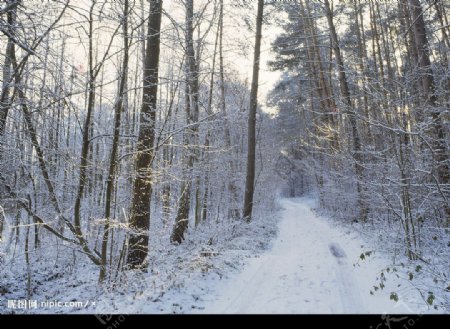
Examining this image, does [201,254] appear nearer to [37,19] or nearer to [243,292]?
[243,292]

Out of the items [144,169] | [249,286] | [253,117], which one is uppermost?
[253,117]

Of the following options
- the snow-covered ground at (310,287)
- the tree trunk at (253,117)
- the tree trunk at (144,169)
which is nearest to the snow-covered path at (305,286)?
the snow-covered ground at (310,287)

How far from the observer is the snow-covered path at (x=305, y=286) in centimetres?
447

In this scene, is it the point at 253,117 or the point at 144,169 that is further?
the point at 253,117

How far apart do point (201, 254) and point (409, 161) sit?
5.28 metres

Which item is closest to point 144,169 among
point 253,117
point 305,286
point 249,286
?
point 249,286

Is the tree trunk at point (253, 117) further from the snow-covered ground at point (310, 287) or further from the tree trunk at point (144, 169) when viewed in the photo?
the tree trunk at point (144, 169)

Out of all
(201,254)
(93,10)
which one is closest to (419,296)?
(201,254)

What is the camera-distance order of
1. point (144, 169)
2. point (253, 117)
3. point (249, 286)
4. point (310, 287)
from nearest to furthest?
point (310, 287)
point (249, 286)
point (144, 169)
point (253, 117)

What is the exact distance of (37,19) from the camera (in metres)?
4.43

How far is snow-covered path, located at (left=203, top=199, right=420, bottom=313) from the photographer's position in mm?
4469

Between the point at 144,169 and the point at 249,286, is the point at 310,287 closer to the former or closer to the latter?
the point at 249,286

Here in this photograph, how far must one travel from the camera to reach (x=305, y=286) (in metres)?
5.44

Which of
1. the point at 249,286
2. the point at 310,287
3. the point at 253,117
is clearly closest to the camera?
the point at 310,287
